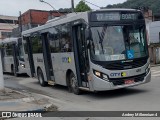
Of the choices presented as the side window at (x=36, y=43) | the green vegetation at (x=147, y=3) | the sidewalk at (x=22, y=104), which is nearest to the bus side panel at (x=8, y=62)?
the side window at (x=36, y=43)

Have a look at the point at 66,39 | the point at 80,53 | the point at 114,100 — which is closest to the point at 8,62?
the point at 66,39

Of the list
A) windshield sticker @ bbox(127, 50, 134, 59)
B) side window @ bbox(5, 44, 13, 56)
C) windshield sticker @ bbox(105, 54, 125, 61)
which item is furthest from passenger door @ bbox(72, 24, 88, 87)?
side window @ bbox(5, 44, 13, 56)

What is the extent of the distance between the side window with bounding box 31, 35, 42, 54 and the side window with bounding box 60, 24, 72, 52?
306 centimetres

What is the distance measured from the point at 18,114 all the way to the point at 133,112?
3238 mm

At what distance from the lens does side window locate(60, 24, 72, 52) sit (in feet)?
45.1

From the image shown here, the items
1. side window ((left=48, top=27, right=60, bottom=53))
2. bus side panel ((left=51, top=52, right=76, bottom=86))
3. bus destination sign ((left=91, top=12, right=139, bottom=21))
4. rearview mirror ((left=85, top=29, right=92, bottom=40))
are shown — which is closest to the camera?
rearview mirror ((left=85, top=29, right=92, bottom=40))

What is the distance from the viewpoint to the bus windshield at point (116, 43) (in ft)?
39.7

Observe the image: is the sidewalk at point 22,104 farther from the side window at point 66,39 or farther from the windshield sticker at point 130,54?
the windshield sticker at point 130,54

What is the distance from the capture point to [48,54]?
16656 mm

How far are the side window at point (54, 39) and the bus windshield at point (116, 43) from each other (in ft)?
10.6

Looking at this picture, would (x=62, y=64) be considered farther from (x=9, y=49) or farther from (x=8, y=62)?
(x=8, y=62)

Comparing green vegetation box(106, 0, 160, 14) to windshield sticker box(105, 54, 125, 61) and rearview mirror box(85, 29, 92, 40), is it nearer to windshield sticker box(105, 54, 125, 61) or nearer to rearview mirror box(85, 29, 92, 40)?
windshield sticker box(105, 54, 125, 61)

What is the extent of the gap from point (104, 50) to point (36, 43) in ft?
22.5

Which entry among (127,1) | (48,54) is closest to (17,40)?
(48,54)
